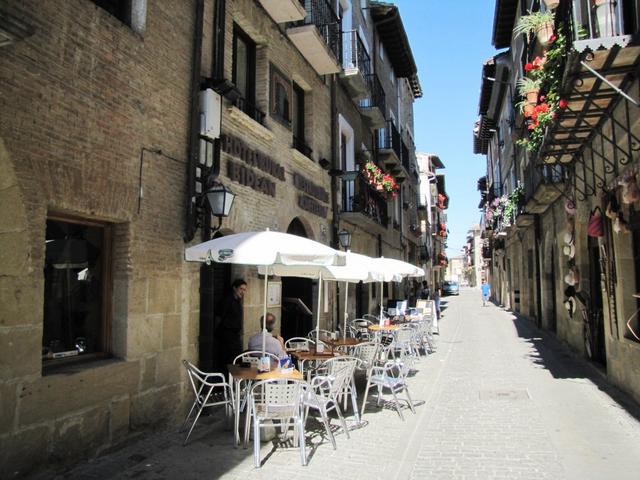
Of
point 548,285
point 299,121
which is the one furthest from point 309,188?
point 548,285

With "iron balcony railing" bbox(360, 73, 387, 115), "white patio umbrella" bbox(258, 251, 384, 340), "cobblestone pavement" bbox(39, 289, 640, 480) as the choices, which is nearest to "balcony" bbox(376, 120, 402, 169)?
"iron balcony railing" bbox(360, 73, 387, 115)

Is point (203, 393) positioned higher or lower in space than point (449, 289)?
lower

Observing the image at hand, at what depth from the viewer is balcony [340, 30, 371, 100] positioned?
1442cm

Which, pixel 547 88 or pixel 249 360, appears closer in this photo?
pixel 249 360

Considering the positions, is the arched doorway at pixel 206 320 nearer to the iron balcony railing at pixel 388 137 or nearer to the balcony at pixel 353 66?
the balcony at pixel 353 66

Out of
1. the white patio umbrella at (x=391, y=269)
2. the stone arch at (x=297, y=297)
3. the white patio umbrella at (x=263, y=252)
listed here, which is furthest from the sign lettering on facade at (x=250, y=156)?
the white patio umbrella at (x=391, y=269)

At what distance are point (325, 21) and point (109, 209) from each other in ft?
29.8

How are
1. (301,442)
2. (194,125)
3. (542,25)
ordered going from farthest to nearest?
(542,25), (194,125), (301,442)

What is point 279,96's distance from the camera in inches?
402

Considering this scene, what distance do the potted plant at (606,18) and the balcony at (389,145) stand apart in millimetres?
13687

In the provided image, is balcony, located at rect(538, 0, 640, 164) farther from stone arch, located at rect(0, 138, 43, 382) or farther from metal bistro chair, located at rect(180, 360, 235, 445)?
stone arch, located at rect(0, 138, 43, 382)

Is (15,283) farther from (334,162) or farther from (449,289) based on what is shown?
(449,289)

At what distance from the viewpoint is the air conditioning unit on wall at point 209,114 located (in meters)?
7.14

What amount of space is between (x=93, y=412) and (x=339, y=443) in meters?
2.58
